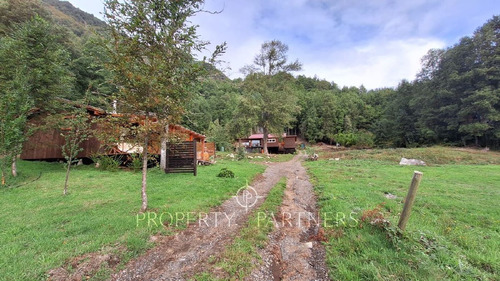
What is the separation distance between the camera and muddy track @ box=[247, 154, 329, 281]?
117 inches

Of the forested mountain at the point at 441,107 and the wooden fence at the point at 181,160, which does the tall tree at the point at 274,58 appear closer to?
the forested mountain at the point at 441,107

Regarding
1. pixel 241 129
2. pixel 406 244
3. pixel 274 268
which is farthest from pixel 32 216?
pixel 241 129

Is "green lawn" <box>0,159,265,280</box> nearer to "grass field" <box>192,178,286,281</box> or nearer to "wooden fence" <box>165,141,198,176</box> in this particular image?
"grass field" <box>192,178,286,281</box>

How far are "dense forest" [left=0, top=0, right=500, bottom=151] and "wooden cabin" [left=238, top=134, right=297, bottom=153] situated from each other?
6137mm

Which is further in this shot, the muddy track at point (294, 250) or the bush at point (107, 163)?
the bush at point (107, 163)

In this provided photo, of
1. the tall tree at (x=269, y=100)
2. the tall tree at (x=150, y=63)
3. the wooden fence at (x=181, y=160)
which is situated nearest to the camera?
the tall tree at (x=150, y=63)

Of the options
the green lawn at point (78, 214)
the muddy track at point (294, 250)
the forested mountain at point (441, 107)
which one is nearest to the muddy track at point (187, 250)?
the green lawn at point (78, 214)

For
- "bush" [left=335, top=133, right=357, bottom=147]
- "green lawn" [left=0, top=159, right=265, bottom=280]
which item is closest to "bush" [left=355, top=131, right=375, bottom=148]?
"bush" [left=335, top=133, right=357, bottom=147]

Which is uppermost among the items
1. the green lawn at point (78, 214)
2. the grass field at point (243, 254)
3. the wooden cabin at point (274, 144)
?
the wooden cabin at point (274, 144)

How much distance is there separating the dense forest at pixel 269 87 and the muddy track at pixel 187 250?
351cm

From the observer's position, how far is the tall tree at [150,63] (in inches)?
189

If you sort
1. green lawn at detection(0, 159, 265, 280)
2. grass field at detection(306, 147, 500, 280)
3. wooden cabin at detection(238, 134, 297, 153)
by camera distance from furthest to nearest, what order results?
wooden cabin at detection(238, 134, 297, 153)
green lawn at detection(0, 159, 265, 280)
grass field at detection(306, 147, 500, 280)

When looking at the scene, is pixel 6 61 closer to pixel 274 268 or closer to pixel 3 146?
pixel 3 146

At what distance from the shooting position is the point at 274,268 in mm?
3113
